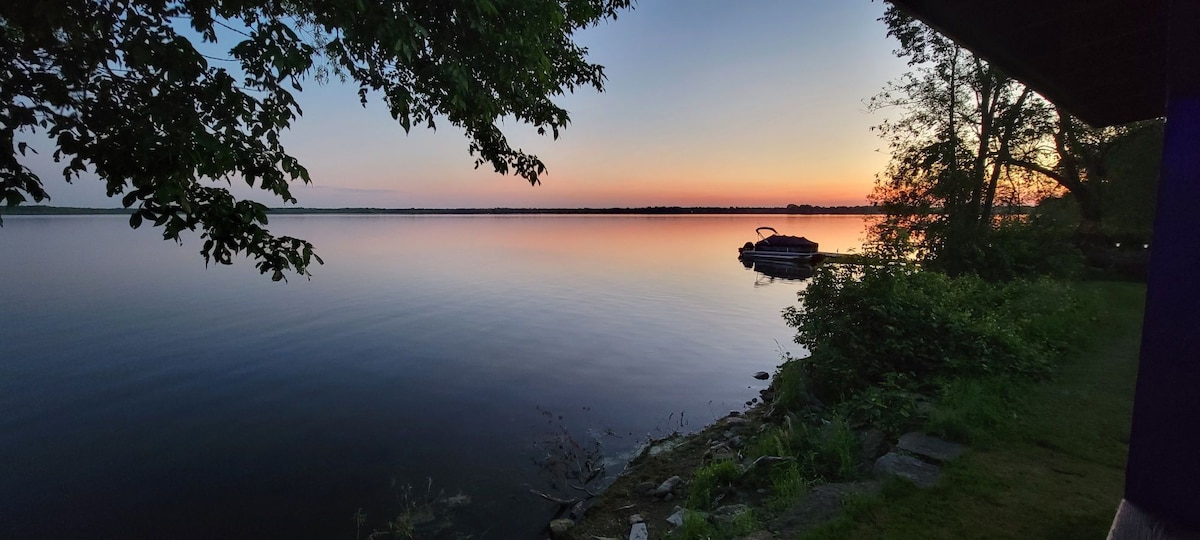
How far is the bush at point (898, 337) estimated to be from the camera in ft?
24.2

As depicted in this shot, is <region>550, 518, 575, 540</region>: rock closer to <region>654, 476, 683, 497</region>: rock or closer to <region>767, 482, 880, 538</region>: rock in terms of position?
<region>654, 476, 683, 497</region>: rock

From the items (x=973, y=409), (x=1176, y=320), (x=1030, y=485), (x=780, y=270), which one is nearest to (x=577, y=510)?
(x=1030, y=485)

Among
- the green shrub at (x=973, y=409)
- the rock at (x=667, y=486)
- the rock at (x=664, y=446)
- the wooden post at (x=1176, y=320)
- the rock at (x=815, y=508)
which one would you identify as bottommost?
the rock at (x=664, y=446)

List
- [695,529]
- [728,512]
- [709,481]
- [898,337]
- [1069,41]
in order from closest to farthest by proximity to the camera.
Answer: [1069,41] → [695,529] → [728,512] → [709,481] → [898,337]

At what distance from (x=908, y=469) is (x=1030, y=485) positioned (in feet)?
3.03

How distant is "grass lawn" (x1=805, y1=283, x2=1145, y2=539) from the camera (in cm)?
372

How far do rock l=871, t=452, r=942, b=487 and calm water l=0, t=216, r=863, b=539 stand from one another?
4.09 metres

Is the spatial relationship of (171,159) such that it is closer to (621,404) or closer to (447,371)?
(621,404)

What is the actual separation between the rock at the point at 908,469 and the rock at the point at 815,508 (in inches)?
9.6

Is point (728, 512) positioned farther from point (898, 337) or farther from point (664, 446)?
point (898, 337)

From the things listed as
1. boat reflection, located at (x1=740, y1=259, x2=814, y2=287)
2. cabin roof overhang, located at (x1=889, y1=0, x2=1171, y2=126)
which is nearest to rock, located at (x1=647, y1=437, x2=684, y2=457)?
cabin roof overhang, located at (x1=889, y1=0, x2=1171, y2=126)

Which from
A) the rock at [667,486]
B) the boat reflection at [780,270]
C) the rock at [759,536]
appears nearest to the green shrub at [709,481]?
the rock at [667,486]

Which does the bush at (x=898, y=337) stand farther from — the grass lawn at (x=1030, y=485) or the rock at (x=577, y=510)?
the rock at (x=577, y=510)

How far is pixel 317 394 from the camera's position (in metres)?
10.4
